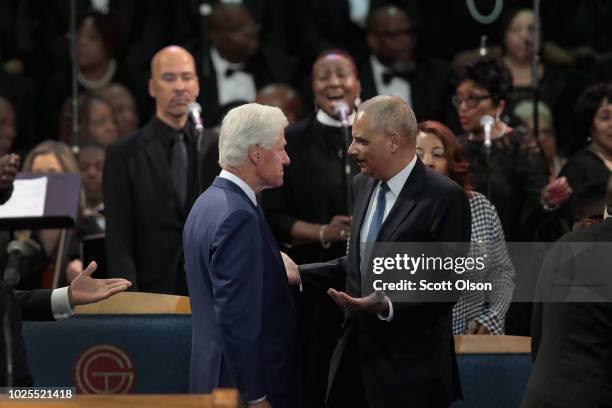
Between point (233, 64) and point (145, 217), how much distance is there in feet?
6.33

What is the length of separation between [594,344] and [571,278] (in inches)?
8.0

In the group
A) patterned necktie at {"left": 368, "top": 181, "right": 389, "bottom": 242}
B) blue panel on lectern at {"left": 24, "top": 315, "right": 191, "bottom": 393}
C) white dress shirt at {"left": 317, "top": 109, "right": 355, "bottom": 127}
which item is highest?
white dress shirt at {"left": 317, "top": 109, "right": 355, "bottom": 127}

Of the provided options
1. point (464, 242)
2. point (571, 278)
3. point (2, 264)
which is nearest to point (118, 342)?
point (2, 264)

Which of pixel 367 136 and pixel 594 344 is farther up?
pixel 367 136

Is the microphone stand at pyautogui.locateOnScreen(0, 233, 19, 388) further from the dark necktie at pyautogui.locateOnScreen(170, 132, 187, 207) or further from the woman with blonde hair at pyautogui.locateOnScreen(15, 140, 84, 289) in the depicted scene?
the dark necktie at pyautogui.locateOnScreen(170, 132, 187, 207)

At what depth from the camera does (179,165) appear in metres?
6.13

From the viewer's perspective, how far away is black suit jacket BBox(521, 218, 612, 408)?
3900mm

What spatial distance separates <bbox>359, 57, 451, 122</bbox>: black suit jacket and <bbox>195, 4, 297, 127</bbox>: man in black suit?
1.41ft

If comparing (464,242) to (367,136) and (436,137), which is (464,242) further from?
(436,137)

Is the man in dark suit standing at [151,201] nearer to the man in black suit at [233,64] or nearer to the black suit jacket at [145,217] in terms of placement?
the black suit jacket at [145,217]

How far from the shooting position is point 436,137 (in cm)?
548

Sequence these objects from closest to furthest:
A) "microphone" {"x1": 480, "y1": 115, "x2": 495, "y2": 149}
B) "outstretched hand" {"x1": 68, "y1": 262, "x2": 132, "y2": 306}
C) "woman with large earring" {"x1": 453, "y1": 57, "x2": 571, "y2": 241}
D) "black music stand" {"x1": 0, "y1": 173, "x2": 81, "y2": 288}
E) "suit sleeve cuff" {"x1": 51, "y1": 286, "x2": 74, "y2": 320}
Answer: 1. "outstretched hand" {"x1": 68, "y1": 262, "x2": 132, "y2": 306}
2. "suit sleeve cuff" {"x1": 51, "y1": 286, "x2": 74, "y2": 320}
3. "black music stand" {"x1": 0, "y1": 173, "x2": 81, "y2": 288}
4. "microphone" {"x1": 480, "y1": 115, "x2": 495, "y2": 149}
5. "woman with large earring" {"x1": 453, "y1": 57, "x2": 571, "y2": 241}

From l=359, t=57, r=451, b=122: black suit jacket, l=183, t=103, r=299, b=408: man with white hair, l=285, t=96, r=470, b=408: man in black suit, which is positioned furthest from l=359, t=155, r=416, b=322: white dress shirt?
l=359, t=57, r=451, b=122: black suit jacket
